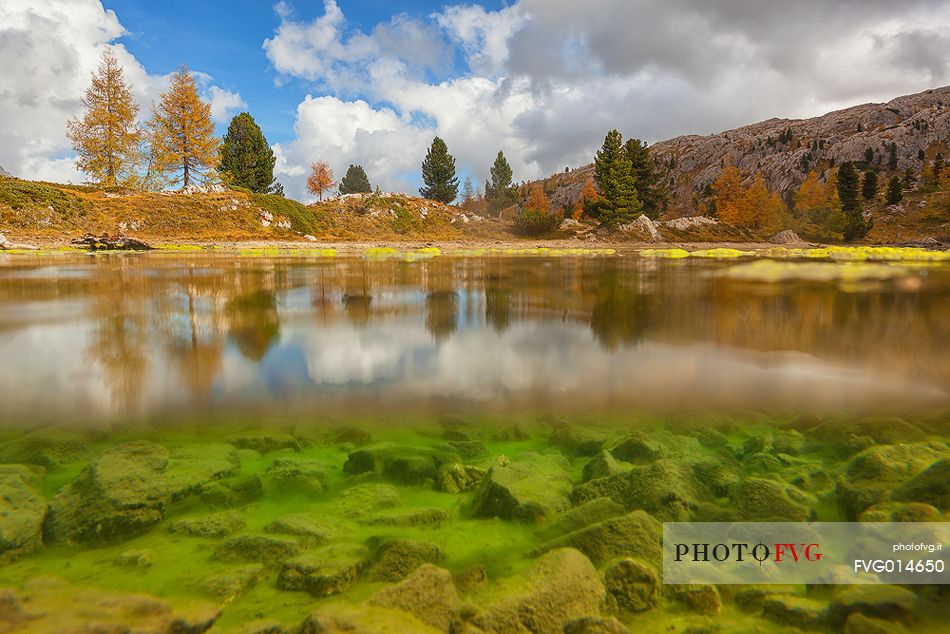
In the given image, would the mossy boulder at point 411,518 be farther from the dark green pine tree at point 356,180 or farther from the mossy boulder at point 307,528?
the dark green pine tree at point 356,180

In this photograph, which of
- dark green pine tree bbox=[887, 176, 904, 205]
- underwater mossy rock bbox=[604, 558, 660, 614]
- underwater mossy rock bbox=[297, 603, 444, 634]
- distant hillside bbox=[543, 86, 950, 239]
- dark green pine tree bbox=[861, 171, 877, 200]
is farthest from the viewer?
distant hillside bbox=[543, 86, 950, 239]

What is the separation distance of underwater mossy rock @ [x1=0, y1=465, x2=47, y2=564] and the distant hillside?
104m

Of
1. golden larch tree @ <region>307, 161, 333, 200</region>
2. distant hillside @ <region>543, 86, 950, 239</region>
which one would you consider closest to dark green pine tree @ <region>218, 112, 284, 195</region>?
golden larch tree @ <region>307, 161, 333, 200</region>

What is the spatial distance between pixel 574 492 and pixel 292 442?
2.18 m

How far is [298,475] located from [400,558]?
117 cm

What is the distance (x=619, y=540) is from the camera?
2.36m

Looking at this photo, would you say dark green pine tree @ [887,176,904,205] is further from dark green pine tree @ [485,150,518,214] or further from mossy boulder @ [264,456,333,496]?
mossy boulder @ [264,456,333,496]

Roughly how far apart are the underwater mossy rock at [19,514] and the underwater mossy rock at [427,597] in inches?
73.6

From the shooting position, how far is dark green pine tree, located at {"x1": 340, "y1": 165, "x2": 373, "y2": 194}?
113125 millimetres

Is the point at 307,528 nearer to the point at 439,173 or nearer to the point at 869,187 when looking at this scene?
the point at 439,173

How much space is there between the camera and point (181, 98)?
5247cm

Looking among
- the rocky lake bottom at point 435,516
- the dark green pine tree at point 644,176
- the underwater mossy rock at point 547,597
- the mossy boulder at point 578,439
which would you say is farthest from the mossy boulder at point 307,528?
the dark green pine tree at point 644,176

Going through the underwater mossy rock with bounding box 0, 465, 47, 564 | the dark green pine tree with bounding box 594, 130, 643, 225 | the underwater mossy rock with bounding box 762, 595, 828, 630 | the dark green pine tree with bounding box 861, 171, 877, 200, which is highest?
the dark green pine tree with bounding box 861, 171, 877, 200

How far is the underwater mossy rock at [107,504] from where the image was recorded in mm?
2484
